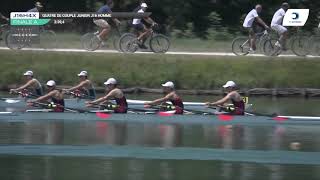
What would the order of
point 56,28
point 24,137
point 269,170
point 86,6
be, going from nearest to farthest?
point 269,170 → point 24,137 → point 56,28 → point 86,6

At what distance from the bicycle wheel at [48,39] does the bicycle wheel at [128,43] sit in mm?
3071

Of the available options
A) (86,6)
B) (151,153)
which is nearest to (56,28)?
(86,6)

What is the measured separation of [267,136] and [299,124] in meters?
0.97

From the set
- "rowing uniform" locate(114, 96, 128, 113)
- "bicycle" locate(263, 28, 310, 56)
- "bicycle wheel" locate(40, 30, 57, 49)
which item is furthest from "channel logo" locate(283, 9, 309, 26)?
"rowing uniform" locate(114, 96, 128, 113)

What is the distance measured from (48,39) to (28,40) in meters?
0.78

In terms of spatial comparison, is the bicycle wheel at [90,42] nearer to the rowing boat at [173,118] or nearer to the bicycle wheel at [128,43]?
the bicycle wheel at [128,43]

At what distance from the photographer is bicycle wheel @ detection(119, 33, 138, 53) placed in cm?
2752

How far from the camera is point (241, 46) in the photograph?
90.5 ft

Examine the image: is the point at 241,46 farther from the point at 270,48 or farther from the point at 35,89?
the point at 35,89

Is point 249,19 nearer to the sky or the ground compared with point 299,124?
nearer to the sky

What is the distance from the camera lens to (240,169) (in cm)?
1528

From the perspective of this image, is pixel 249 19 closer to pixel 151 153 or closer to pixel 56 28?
pixel 56 28

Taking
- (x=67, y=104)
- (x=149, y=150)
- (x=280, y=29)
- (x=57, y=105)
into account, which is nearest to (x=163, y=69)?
(x=280, y=29)

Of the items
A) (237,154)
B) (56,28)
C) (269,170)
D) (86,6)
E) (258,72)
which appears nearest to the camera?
(269,170)
